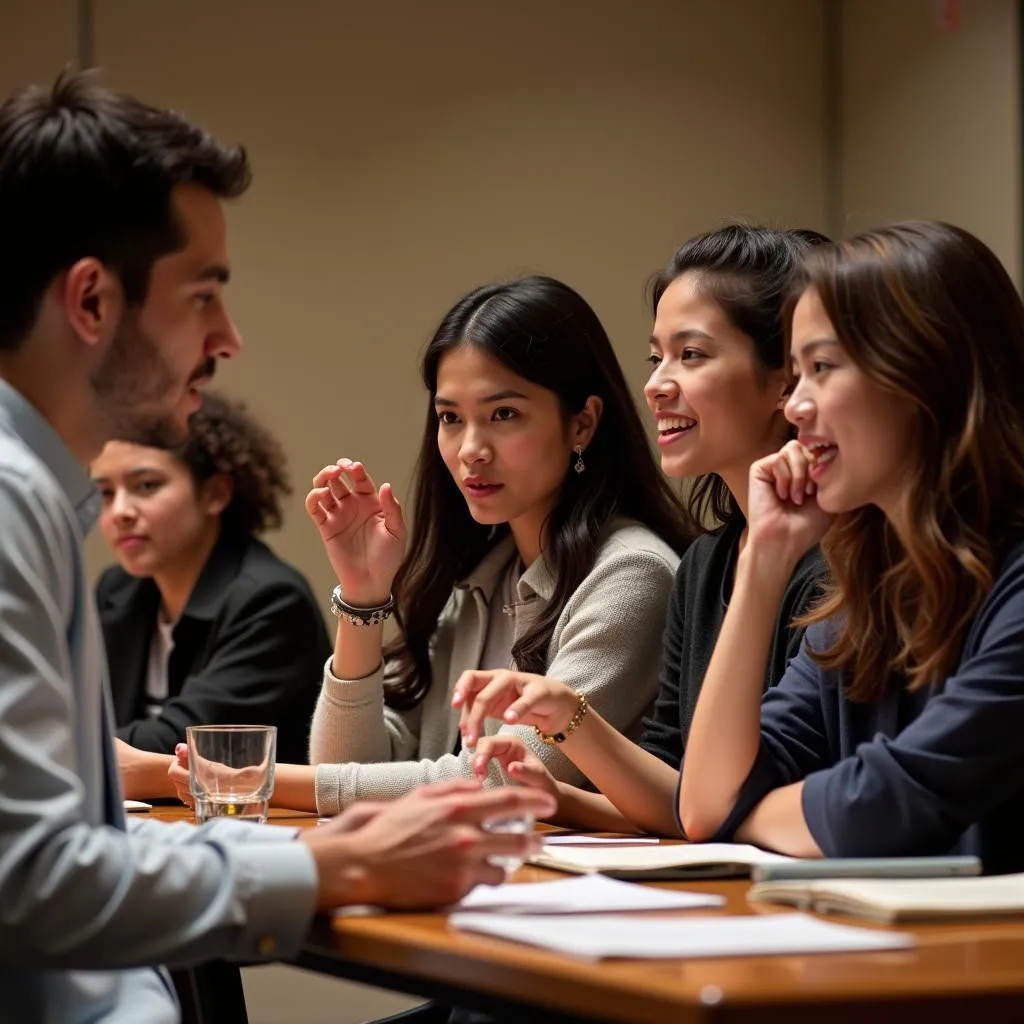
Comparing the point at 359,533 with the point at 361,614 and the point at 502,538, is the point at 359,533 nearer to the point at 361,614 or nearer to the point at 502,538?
the point at 361,614

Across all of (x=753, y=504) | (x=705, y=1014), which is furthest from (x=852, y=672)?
(x=705, y=1014)

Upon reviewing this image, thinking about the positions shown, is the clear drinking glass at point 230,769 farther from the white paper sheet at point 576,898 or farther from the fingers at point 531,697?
the white paper sheet at point 576,898

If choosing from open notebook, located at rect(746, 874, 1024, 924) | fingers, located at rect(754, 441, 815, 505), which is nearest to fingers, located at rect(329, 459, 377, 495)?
fingers, located at rect(754, 441, 815, 505)

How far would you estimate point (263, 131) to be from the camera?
15.3 ft

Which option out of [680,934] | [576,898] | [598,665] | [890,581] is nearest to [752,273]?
[598,665]

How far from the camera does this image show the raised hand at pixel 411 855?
1.35 metres

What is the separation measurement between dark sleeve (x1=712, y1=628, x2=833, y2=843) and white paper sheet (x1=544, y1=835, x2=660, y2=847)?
110 mm

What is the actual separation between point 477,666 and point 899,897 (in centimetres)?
154

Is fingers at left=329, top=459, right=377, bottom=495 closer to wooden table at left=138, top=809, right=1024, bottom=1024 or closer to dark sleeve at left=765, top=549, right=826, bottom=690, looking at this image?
dark sleeve at left=765, top=549, right=826, bottom=690

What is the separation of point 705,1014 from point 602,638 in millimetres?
1497

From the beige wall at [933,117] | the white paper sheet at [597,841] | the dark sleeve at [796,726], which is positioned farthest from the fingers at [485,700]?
the beige wall at [933,117]

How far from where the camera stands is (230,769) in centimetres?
192

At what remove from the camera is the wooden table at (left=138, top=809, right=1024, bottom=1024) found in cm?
102

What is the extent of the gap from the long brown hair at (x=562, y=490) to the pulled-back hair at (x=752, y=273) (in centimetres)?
28
